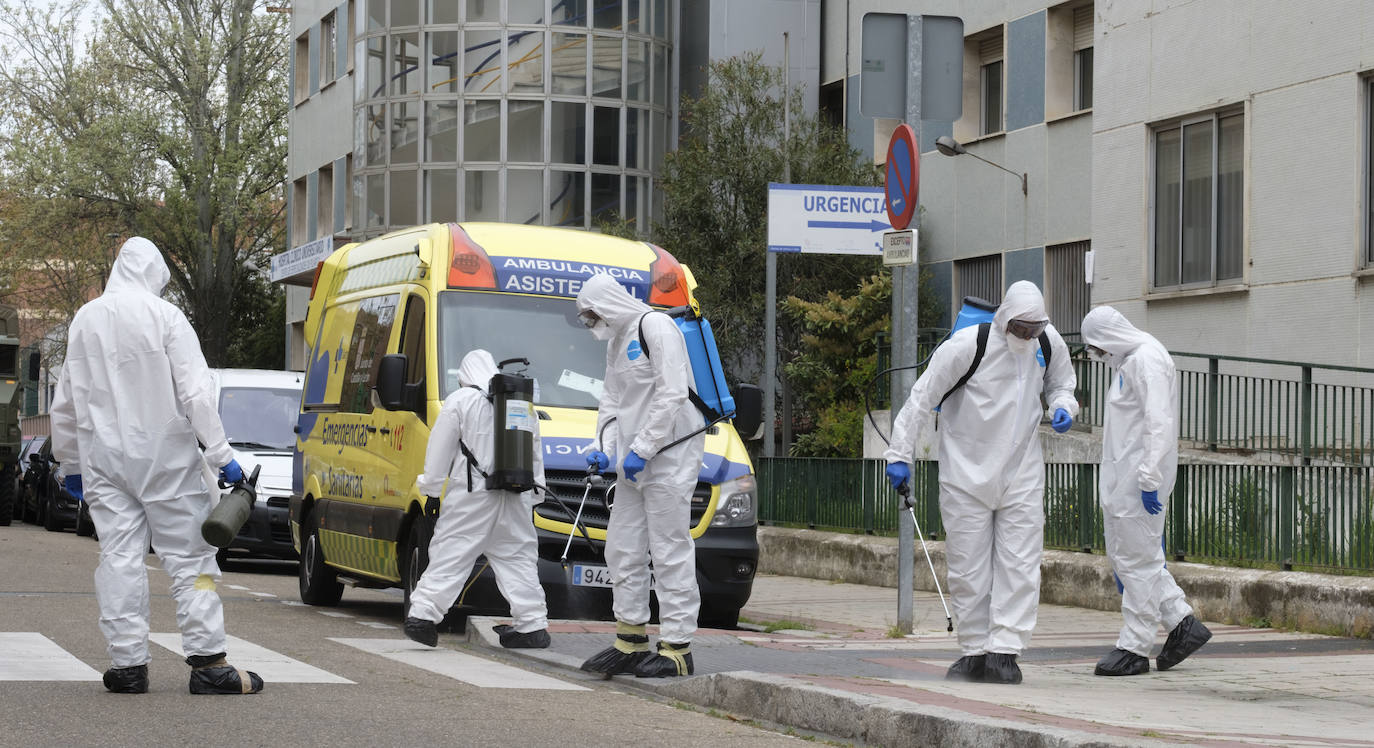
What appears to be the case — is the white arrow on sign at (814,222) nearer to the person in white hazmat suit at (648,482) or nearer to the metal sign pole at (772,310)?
the metal sign pole at (772,310)

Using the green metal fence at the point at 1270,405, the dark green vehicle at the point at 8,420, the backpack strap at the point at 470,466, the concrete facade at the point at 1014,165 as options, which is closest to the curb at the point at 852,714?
the backpack strap at the point at 470,466

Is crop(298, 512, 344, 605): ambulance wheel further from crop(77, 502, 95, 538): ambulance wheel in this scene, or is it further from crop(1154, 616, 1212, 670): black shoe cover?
crop(77, 502, 95, 538): ambulance wheel

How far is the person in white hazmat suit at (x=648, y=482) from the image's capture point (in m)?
8.66

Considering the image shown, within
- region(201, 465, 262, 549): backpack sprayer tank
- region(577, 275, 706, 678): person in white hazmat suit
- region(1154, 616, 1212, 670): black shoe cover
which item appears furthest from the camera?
region(1154, 616, 1212, 670): black shoe cover

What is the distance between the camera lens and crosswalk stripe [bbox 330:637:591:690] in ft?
28.7

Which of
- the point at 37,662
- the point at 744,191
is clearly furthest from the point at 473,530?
the point at 744,191

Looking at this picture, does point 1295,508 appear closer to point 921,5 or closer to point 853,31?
point 921,5

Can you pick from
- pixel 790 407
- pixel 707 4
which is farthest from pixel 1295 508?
pixel 707 4

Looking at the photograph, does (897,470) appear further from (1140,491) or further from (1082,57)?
(1082,57)

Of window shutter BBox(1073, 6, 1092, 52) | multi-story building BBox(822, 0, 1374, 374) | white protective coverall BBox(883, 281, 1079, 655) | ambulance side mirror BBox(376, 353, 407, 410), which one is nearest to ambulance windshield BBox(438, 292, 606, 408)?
ambulance side mirror BBox(376, 353, 407, 410)

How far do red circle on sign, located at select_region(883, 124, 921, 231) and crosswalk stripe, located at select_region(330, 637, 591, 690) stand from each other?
3.85m

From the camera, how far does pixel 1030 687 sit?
8273 millimetres

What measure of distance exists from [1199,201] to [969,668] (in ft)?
36.7

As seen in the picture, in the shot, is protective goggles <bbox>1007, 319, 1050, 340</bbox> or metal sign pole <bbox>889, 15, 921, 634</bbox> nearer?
protective goggles <bbox>1007, 319, 1050, 340</bbox>
